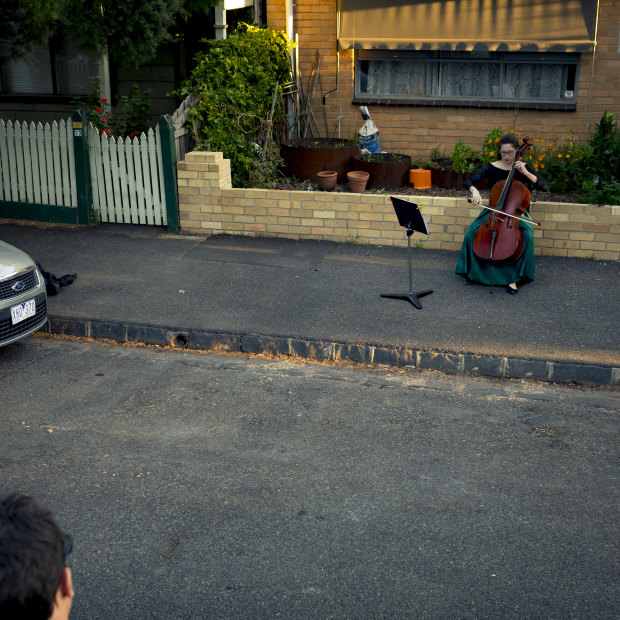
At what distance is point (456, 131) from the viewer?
12.8 metres

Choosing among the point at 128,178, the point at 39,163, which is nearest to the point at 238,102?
the point at 128,178

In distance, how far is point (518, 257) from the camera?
27.8ft

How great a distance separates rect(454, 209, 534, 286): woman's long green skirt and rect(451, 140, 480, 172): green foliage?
3.37 m

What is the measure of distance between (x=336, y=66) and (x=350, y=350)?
7.07m

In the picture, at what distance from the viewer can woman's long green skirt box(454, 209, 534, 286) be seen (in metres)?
8.60

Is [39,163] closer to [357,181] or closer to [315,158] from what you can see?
[315,158]

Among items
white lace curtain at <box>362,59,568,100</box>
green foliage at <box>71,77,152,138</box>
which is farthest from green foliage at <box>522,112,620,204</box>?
green foliage at <box>71,77,152,138</box>

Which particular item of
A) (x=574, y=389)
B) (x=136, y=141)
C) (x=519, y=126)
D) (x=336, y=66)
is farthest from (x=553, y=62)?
(x=574, y=389)

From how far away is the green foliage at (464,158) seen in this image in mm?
12000

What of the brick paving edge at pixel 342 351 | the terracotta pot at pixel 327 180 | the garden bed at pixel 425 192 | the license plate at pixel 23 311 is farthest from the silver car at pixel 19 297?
the terracotta pot at pixel 327 180

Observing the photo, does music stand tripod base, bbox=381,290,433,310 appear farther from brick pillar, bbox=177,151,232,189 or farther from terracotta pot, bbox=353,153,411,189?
terracotta pot, bbox=353,153,411,189

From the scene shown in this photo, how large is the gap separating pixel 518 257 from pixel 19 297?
488cm

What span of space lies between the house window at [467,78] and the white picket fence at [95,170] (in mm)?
4055

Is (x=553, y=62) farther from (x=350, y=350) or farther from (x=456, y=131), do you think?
(x=350, y=350)
